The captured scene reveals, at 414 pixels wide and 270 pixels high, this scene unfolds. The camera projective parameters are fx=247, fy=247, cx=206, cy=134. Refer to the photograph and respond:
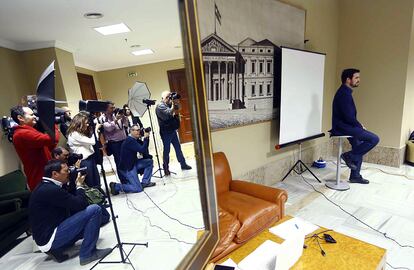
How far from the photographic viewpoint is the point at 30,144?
0.54 metres

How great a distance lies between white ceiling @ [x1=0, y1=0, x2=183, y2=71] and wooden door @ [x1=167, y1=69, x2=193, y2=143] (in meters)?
0.06

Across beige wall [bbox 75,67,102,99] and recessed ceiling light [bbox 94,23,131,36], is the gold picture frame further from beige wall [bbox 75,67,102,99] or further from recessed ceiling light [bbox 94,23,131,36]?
beige wall [bbox 75,67,102,99]

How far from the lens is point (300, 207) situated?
2748 millimetres

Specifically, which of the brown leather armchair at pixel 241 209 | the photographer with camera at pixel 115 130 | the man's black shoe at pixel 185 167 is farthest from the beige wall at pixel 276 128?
the photographer with camera at pixel 115 130

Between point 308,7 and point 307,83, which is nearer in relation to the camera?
point 307,83

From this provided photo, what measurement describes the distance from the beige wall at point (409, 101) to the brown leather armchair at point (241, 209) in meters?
2.90

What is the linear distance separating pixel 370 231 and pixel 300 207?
68 cm

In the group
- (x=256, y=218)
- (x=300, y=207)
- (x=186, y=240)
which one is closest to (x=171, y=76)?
(x=186, y=240)

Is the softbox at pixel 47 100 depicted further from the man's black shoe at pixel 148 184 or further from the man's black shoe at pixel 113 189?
the man's black shoe at pixel 148 184

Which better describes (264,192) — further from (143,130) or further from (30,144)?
(30,144)

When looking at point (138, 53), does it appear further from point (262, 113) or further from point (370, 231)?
point (370, 231)

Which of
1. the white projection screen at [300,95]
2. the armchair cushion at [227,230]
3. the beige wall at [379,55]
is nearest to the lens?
the armchair cushion at [227,230]

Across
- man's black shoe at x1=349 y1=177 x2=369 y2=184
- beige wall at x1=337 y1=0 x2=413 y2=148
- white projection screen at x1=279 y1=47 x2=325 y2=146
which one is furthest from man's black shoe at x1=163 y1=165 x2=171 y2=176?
beige wall at x1=337 y1=0 x2=413 y2=148

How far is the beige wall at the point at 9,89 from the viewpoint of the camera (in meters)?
0.50
